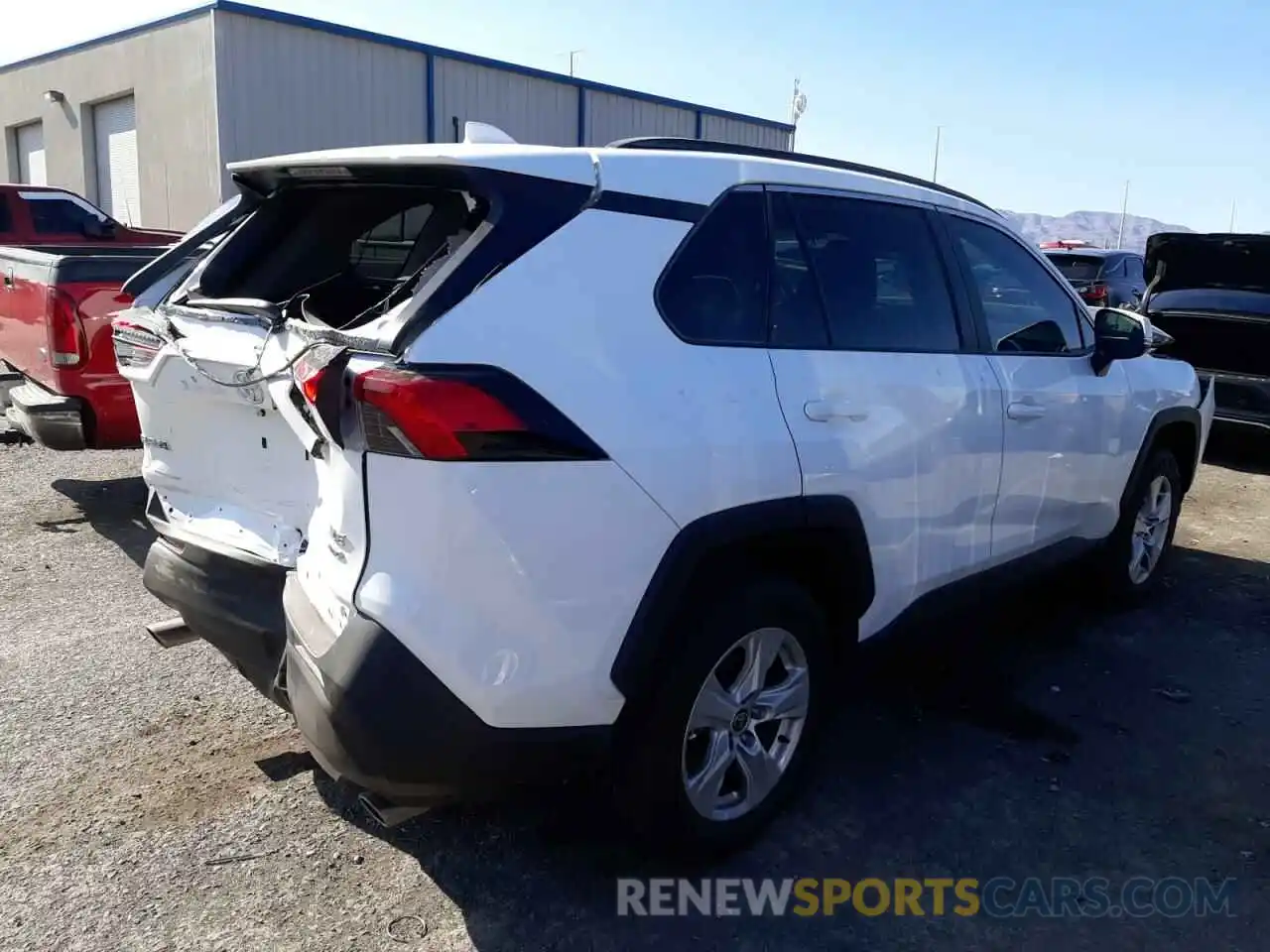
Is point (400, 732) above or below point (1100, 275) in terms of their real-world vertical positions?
below

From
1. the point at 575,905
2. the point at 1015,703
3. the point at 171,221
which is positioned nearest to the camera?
the point at 575,905

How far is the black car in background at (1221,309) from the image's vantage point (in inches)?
327

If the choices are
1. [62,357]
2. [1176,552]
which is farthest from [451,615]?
[1176,552]

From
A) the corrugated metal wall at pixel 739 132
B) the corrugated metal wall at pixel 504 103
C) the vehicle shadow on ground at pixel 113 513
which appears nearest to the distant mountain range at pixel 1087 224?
the corrugated metal wall at pixel 739 132

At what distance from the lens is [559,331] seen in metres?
2.37

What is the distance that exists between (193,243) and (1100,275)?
1377cm

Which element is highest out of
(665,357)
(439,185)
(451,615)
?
(439,185)

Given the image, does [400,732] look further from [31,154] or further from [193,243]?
[31,154]

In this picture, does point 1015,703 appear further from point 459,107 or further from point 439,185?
point 459,107

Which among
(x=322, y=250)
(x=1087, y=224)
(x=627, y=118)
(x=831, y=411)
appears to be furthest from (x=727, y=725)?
(x=1087, y=224)

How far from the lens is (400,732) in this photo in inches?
90.4

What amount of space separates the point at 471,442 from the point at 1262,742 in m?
3.26

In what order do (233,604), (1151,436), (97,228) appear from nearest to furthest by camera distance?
(233,604), (1151,436), (97,228)

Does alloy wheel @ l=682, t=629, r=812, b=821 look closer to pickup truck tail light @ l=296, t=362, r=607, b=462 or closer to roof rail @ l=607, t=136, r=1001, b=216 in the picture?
pickup truck tail light @ l=296, t=362, r=607, b=462
